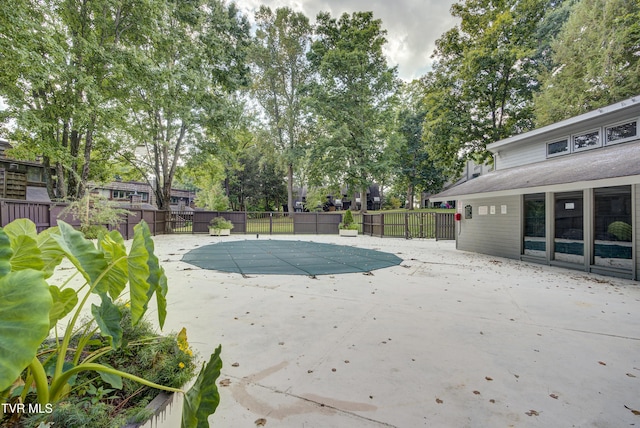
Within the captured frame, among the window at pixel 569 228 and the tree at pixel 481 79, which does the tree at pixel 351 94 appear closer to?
the tree at pixel 481 79

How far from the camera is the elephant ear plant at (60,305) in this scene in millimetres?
675

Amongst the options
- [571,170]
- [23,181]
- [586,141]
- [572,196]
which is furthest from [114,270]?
[23,181]

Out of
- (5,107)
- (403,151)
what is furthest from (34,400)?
(403,151)

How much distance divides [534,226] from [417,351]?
6479 mm

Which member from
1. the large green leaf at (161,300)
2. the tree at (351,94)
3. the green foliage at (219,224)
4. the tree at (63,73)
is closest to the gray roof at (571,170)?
the large green leaf at (161,300)

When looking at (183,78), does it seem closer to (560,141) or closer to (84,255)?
(84,255)

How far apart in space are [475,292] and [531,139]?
6.13 metres

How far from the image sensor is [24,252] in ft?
3.16

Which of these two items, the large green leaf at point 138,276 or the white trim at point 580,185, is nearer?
the large green leaf at point 138,276

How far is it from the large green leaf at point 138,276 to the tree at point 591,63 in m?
16.5

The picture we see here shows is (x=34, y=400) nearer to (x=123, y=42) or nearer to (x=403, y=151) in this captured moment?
(x=123, y=42)

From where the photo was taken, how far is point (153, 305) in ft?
11.5

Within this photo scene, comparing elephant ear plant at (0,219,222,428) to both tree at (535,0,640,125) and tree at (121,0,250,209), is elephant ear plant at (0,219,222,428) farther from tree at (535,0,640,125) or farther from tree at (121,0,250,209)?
tree at (535,0,640,125)

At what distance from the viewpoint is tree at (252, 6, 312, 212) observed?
18.8 meters
